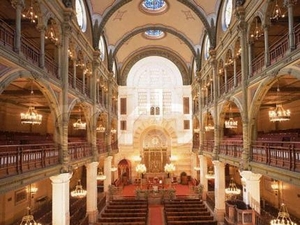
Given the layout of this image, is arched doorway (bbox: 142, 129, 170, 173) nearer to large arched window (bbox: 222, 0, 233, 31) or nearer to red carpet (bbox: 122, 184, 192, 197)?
red carpet (bbox: 122, 184, 192, 197)

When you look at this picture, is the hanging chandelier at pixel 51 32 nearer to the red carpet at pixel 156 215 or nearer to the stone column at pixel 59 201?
the stone column at pixel 59 201

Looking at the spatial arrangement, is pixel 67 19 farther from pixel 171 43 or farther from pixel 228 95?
pixel 171 43

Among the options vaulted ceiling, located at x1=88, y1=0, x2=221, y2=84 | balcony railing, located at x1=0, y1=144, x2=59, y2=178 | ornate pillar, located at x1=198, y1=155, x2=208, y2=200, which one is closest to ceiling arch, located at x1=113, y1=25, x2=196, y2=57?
vaulted ceiling, located at x1=88, y1=0, x2=221, y2=84

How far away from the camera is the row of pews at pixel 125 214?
63.2 ft

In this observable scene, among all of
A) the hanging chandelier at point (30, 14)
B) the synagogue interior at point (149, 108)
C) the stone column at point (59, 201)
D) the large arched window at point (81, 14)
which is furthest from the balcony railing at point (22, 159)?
the large arched window at point (81, 14)

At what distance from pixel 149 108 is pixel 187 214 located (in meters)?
17.7

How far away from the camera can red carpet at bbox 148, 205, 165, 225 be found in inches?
864

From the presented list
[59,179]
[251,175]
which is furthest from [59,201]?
[251,175]

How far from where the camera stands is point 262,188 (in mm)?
24391

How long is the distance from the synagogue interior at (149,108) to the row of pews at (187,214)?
93 millimetres

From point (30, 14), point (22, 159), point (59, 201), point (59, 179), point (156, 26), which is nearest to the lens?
point (22, 159)

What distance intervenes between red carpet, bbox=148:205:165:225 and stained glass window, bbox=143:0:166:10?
18.3 m

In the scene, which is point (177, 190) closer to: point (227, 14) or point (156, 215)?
point (156, 215)

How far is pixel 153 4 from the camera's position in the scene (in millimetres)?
27453
